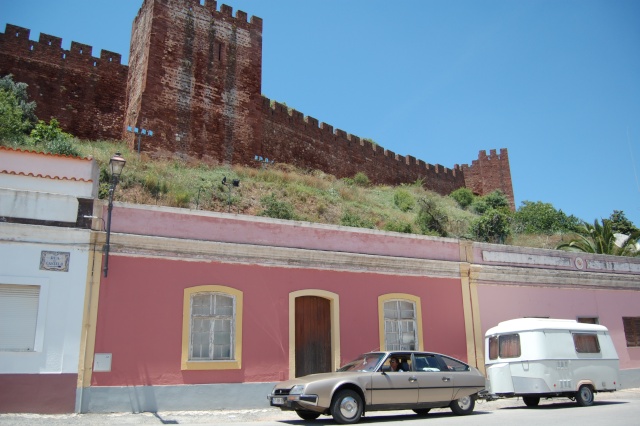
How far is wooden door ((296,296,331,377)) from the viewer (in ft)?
43.1

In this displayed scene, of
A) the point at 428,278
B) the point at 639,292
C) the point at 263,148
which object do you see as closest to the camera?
the point at 428,278

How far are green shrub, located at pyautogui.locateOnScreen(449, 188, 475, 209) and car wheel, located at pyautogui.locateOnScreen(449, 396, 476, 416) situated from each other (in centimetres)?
3443

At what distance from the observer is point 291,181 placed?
2933 cm

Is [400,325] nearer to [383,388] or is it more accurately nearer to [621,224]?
[383,388]

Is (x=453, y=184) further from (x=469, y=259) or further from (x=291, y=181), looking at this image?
(x=469, y=259)

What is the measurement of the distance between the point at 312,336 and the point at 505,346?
14.6 feet

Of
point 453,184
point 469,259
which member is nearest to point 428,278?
point 469,259

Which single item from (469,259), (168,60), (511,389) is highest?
(168,60)

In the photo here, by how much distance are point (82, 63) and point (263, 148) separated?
1082cm

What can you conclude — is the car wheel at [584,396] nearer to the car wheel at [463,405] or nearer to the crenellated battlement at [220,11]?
Answer: the car wheel at [463,405]

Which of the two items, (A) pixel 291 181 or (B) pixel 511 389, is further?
(A) pixel 291 181

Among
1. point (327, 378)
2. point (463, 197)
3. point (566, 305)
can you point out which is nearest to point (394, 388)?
point (327, 378)

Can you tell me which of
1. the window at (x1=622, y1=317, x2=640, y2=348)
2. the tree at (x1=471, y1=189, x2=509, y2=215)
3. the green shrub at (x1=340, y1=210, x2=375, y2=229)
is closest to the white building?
the green shrub at (x1=340, y1=210, x2=375, y2=229)

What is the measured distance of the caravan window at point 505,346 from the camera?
13.0 m
